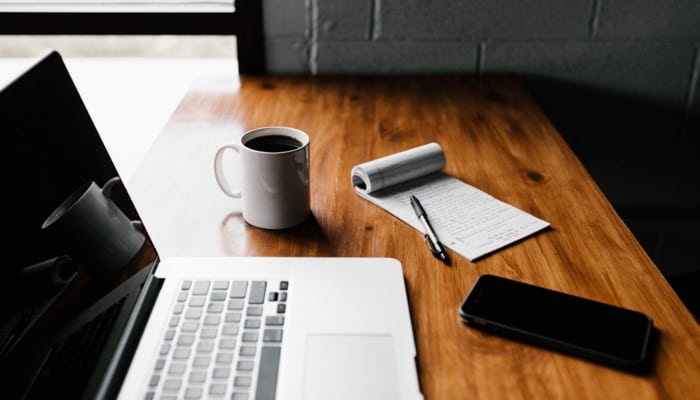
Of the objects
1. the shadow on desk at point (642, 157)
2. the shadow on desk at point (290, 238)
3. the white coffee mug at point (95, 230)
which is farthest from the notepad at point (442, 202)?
the shadow on desk at point (642, 157)

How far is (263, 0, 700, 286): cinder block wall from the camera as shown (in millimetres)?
1451

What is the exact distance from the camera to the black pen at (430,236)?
82 centimetres

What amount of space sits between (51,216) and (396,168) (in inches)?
20.1

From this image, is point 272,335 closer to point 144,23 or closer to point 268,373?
point 268,373

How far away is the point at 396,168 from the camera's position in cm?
98

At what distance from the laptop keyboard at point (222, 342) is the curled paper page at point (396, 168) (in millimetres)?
270

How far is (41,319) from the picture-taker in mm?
584

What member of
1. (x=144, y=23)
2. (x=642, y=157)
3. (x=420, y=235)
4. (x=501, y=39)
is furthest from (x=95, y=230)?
→ (x=642, y=157)

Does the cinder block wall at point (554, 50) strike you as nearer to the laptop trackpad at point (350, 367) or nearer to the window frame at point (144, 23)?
the window frame at point (144, 23)

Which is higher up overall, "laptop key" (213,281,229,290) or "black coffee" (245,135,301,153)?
"black coffee" (245,135,301,153)

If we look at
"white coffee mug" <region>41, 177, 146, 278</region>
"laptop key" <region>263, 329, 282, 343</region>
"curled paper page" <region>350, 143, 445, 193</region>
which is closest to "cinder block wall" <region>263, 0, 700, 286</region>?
"curled paper page" <region>350, 143, 445, 193</region>

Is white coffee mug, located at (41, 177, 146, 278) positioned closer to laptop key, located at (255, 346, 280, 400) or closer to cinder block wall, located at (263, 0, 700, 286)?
laptop key, located at (255, 346, 280, 400)

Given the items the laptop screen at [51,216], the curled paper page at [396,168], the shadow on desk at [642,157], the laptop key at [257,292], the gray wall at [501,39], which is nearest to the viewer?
the laptop screen at [51,216]

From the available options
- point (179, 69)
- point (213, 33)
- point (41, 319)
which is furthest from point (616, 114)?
point (41, 319)
